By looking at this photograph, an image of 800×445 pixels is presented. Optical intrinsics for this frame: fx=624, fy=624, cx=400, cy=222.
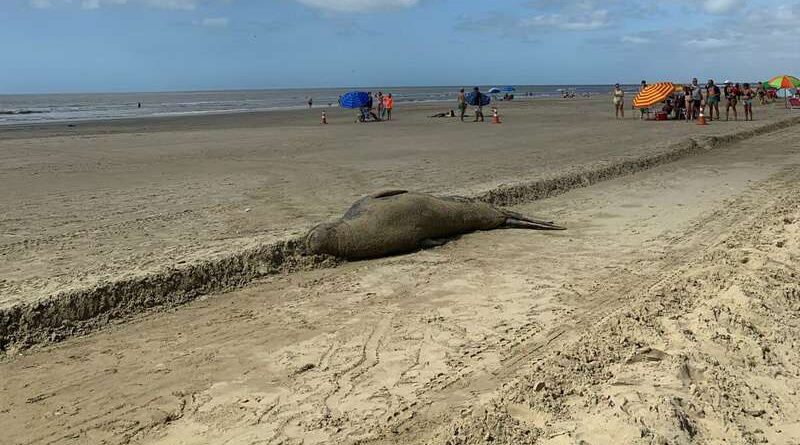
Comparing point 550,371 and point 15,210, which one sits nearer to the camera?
point 550,371

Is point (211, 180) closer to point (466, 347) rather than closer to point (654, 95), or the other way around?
point (466, 347)

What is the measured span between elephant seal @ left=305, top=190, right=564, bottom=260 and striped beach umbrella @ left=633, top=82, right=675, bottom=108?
20.6m

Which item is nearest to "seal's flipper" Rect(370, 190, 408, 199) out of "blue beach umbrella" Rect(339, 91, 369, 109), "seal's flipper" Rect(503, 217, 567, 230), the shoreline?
the shoreline

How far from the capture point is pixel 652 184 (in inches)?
484

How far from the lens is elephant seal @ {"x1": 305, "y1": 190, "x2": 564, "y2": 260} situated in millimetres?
7539

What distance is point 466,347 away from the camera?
498 centimetres

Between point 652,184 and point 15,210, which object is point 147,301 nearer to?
point 15,210

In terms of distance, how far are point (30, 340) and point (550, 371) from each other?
4404mm

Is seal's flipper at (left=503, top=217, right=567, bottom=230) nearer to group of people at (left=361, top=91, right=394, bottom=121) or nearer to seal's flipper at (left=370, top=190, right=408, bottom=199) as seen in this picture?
seal's flipper at (left=370, top=190, right=408, bottom=199)

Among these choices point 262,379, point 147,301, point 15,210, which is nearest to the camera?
point 262,379

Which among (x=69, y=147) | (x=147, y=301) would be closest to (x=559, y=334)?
(x=147, y=301)

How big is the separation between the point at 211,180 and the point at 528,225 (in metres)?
7.21

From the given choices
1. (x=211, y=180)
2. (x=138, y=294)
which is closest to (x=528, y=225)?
(x=138, y=294)

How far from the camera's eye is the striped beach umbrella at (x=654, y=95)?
26812 mm
